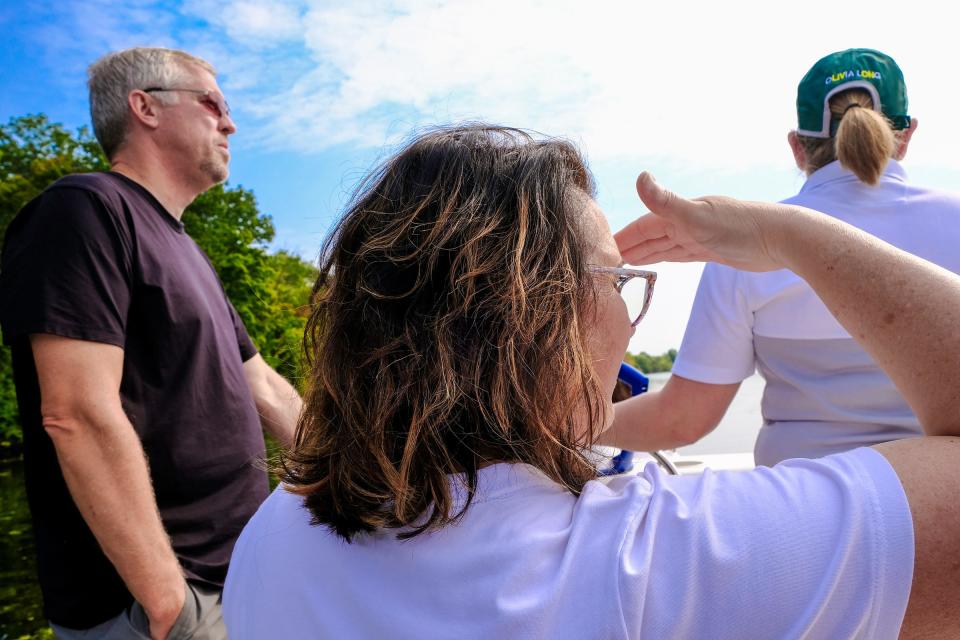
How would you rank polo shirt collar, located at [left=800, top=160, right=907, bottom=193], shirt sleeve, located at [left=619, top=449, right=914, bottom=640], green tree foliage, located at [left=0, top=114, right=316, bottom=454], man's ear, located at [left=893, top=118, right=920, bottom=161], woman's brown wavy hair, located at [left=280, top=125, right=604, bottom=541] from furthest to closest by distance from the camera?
green tree foliage, located at [left=0, top=114, right=316, bottom=454] < man's ear, located at [left=893, top=118, right=920, bottom=161] < polo shirt collar, located at [left=800, top=160, right=907, bottom=193] < woman's brown wavy hair, located at [left=280, top=125, right=604, bottom=541] < shirt sleeve, located at [left=619, top=449, right=914, bottom=640]

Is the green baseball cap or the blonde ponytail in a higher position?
the green baseball cap

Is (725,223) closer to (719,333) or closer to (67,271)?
(719,333)

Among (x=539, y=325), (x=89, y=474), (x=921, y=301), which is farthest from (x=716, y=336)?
(x=89, y=474)

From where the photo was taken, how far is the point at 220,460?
7.18 ft

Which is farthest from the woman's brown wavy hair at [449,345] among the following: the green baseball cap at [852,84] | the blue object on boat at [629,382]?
the blue object on boat at [629,382]

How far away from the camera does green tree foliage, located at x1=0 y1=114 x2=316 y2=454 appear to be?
80.2 ft

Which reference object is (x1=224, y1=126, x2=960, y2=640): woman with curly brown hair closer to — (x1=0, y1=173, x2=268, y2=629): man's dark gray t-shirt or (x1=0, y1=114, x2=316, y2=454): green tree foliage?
(x1=0, y1=173, x2=268, y2=629): man's dark gray t-shirt

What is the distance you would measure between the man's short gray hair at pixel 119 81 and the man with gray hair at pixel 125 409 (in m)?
0.16

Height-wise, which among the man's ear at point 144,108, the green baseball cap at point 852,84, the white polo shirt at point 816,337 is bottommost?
the white polo shirt at point 816,337

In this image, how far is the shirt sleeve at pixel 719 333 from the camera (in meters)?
2.07

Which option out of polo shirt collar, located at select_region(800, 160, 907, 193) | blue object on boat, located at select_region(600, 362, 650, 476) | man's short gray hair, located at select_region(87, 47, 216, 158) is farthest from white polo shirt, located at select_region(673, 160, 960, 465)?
man's short gray hair, located at select_region(87, 47, 216, 158)

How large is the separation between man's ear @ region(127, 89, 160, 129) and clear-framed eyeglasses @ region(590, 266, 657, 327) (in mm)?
2022

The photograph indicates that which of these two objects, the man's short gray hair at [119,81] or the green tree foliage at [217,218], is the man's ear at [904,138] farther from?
the green tree foliage at [217,218]

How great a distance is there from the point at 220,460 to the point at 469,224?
1516 mm
